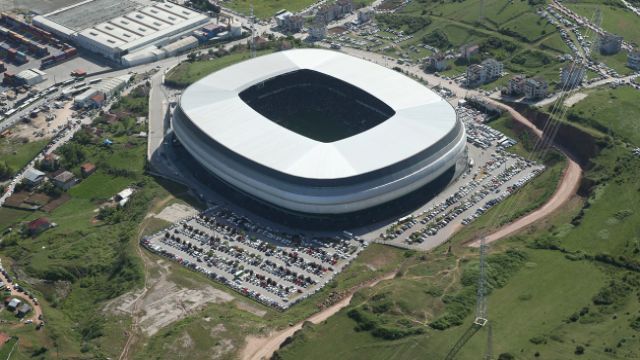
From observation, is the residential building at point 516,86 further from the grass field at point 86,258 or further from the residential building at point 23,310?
the residential building at point 23,310

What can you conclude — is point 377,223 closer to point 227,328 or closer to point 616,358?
point 227,328

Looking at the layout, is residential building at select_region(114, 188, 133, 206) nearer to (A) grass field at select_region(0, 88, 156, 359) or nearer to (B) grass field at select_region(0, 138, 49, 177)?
(A) grass field at select_region(0, 88, 156, 359)

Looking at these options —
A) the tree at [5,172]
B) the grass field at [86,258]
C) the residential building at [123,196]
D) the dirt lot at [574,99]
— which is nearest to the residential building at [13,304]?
the grass field at [86,258]

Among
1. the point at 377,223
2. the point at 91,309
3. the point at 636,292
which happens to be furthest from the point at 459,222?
the point at 91,309

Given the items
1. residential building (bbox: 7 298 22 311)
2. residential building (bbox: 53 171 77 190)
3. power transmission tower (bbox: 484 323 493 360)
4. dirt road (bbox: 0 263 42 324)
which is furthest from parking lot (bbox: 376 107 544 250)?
residential building (bbox: 53 171 77 190)

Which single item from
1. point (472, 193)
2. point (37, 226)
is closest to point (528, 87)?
point (472, 193)

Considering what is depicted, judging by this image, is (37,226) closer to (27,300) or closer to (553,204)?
(27,300)
